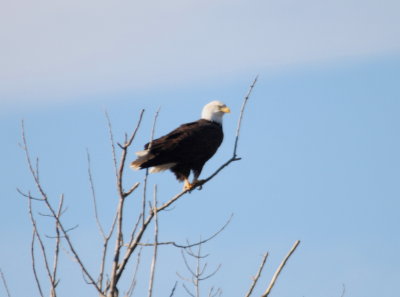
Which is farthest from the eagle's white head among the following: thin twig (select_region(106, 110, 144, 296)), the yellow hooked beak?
thin twig (select_region(106, 110, 144, 296))

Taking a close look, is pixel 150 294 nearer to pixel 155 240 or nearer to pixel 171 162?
pixel 155 240

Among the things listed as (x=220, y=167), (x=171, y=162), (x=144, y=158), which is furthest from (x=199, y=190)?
(x=220, y=167)

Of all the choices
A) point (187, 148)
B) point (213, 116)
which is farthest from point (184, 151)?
point (213, 116)

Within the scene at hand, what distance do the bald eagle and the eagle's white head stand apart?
1.54ft

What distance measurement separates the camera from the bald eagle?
26.2 ft

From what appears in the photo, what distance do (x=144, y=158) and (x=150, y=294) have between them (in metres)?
3.65

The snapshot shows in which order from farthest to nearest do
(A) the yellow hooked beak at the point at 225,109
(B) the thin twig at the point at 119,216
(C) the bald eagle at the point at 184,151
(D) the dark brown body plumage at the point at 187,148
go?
(A) the yellow hooked beak at the point at 225,109 → (D) the dark brown body plumage at the point at 187,148 → (C) the bald eagle at the point at 184,151 → (B) the thin twig at the point at 119,216

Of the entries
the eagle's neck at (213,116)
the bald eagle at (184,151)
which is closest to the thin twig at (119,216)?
the bald eagle at (184,151)

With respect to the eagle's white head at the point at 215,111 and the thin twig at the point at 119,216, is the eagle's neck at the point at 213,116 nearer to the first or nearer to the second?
the eagle's white head at the point at 215,111

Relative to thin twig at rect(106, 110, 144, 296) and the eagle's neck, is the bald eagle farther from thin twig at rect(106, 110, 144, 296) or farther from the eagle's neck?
thin twig at rect(106, 110, 144, 296)

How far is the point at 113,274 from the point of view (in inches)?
162

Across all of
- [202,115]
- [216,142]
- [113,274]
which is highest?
[202,115]

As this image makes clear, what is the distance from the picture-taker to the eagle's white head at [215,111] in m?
9.89

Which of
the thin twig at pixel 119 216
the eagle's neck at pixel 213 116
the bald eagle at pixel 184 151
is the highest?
the eagle's neck at pixel 213 116
